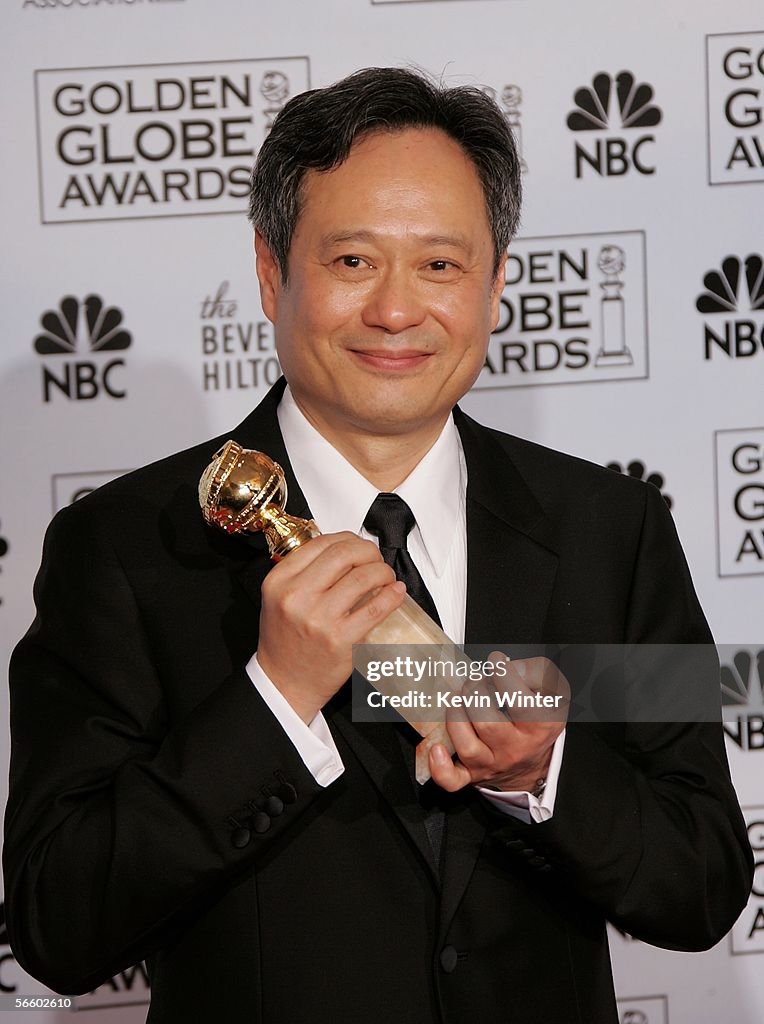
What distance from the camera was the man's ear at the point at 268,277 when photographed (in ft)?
4.58

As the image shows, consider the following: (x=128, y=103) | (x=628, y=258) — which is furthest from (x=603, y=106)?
(x=128, y=103)

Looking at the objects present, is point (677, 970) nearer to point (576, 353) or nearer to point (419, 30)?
point (576, 353)

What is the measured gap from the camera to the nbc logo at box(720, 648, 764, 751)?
2.22 meters

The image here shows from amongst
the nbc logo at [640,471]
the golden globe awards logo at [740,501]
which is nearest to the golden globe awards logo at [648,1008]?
the golden globe awards logo at [740,501]

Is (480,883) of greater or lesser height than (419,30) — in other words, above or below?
below

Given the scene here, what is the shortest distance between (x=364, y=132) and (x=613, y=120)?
93cm

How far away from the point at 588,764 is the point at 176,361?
112 centimetres

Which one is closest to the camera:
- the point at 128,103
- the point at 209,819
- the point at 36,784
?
the point at 209,819

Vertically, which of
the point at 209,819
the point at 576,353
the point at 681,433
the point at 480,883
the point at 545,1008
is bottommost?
the point at 545,1008

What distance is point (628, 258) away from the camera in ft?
7.07

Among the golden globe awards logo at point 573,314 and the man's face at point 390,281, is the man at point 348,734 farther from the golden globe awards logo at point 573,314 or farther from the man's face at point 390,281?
the golden globe awards logo at point 573,314

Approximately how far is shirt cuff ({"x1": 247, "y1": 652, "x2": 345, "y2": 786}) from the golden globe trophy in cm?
7
